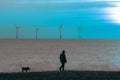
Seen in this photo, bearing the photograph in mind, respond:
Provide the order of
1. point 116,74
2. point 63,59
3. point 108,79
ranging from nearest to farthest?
point 108,79, point 116,74, point 63,59

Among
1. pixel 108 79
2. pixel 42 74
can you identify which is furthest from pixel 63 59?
pixel 108 79

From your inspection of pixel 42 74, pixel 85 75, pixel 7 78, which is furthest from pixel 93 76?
pixel 7 78

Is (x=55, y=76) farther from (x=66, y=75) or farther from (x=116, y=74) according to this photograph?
(x=116, y=74)

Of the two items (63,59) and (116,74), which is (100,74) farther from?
(63,59)

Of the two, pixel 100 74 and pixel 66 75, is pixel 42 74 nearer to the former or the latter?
pixel 66 75

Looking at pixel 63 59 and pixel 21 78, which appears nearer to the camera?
pixel 21 78

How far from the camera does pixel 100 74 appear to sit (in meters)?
39.8

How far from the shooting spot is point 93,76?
38688 mm

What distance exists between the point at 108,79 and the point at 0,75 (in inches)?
345

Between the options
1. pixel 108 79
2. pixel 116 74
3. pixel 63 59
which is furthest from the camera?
pixel 63 59

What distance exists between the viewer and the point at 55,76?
38375mm

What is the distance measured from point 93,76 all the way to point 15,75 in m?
6.20

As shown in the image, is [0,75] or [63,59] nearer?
[0,75]

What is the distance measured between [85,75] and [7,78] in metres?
6.18
